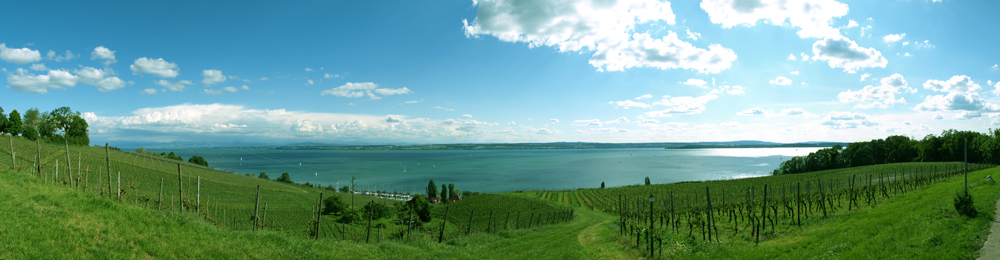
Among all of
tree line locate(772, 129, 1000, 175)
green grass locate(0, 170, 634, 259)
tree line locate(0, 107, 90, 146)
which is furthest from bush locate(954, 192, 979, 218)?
tree line locate(0, 107, 90, 146)

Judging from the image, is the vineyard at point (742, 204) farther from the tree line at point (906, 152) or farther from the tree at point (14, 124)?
the tree at point (14, 124)

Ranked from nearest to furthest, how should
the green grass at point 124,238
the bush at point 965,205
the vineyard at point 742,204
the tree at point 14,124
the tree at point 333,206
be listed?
the green grass at point 124,238 < the bush at point 965,205 < the vineyard at point 742,204 < the tree at point 333,206 < the tree at point 14,124

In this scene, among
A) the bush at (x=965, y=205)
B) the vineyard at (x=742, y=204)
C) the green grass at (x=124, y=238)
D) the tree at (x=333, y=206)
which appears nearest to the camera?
the green grass at (x=124, y=238)

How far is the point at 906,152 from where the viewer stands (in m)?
87.3

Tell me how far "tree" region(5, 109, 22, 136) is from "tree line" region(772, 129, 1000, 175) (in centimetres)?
16087

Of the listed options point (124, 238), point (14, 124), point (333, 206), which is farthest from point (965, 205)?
point (14, 124)

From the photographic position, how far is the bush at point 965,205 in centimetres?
951

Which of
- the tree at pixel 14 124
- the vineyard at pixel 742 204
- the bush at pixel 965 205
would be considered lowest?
the vineyard at pixel 742 204

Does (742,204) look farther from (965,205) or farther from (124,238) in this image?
(124,238)

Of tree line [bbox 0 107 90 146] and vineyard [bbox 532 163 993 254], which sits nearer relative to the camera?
vineyard [bbox 532 163 993 254]

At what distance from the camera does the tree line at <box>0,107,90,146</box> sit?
6406cm

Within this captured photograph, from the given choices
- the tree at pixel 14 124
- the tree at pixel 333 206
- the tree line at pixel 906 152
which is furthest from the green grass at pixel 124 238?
the tree line at pixel 906 152

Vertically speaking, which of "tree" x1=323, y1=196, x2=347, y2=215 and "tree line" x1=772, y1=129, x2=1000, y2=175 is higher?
"tree line" x1=772, y1=129, x2=1000, y2=175

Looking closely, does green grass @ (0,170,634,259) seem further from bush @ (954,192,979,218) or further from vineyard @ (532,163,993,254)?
bush @ (954,192,979,218)
